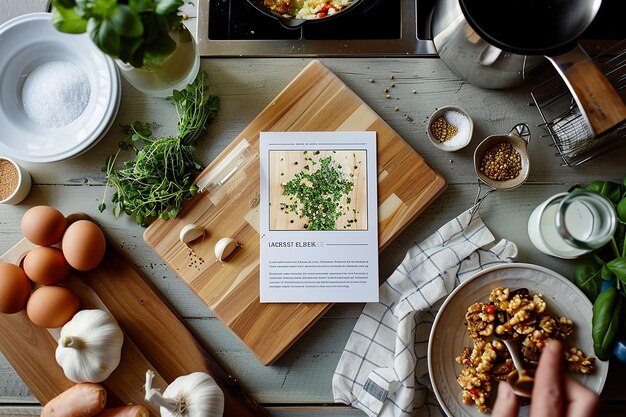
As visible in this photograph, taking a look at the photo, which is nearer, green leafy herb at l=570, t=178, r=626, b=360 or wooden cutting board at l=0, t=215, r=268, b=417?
green leafy herb at l=570, t=178, r=626, b=360

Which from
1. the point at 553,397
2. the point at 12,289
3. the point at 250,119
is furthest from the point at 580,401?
the point at 12,289

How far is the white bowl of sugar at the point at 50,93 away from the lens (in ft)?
3.59

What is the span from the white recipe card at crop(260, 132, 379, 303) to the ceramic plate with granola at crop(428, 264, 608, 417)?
17 cm

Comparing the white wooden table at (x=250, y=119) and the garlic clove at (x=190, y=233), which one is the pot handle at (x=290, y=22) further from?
the garlic clove at (x=190, y=233)

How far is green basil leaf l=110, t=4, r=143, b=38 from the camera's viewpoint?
801mm

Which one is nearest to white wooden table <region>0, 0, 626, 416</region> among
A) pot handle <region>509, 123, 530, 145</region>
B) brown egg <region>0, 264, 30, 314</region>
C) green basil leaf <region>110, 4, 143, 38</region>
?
pot handle <region>509, 123, 530, 145</region>

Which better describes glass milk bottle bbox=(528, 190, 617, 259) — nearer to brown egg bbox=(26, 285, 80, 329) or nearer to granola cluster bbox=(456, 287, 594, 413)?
granola cluster bbox=(456, 287, 594, 413)

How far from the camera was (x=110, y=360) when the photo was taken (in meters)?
1.03

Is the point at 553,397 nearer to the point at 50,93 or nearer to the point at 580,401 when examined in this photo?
the point at 580,401

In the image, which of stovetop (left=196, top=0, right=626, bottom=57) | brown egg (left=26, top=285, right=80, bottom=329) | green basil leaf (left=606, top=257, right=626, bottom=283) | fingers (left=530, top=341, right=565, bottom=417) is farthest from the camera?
stovetop (left=196, top=0, right=626, bottom=57)

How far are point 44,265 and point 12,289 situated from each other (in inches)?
2.8

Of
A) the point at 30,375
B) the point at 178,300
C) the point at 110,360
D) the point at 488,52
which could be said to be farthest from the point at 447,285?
the point at 30,375

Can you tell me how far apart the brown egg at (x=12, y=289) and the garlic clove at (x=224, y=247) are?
38cm

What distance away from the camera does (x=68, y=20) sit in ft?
2.77
